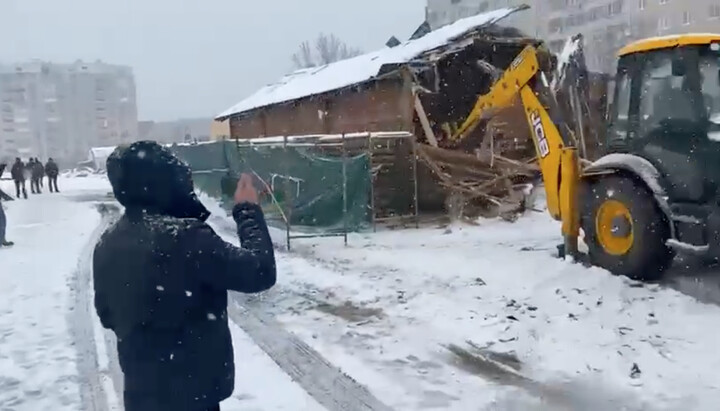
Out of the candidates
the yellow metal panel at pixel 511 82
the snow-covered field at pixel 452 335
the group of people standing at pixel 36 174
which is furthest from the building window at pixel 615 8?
the snow-covered field at pixel 452 335

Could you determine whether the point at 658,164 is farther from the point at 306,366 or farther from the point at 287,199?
the point at 287,199

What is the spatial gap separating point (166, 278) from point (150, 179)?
37 cm

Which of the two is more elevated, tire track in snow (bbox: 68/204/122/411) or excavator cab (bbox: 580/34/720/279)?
excavator cab (bbox: 580/34/720/279)

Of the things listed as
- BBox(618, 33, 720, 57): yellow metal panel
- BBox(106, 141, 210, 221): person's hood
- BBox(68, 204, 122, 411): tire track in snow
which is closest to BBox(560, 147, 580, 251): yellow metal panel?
BBox(618, 33, 720, 57): yellow metal panel

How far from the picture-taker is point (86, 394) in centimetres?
539

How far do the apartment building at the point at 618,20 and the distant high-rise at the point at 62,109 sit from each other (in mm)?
68886

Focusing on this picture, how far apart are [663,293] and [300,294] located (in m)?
4.00

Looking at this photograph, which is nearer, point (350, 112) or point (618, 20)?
point (350, 112)

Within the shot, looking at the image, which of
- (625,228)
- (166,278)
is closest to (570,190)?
(625,228)

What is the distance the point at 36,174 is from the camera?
2981cm

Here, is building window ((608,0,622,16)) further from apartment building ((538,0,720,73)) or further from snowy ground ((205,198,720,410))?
snowy ground ((205,198,720,410))

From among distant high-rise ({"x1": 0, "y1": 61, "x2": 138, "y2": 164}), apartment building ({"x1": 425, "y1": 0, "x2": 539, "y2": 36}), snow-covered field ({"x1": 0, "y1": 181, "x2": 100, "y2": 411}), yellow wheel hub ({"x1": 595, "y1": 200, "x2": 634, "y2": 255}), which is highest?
apartment building ({"x1": 425, "y1": 0, "x2": 539, "y2": 36})

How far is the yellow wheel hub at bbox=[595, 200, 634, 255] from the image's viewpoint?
26.4 feet

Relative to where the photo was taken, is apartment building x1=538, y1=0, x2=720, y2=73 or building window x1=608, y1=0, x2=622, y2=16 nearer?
apartment building x1=538, y1=0, x2=720, y2=73
